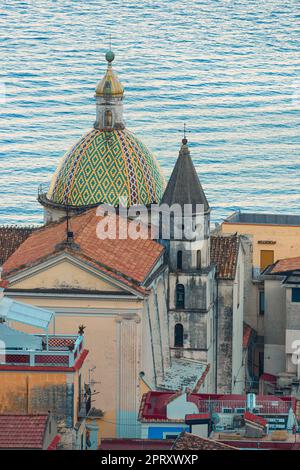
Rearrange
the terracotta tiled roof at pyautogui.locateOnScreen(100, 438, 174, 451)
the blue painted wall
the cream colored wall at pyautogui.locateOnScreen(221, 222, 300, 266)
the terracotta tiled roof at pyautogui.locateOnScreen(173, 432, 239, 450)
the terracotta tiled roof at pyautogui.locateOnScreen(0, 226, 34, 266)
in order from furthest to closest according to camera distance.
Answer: the cream colored wall at pyautogui.locateOnScreen(221, 222, 300, 266), the terracotta tiled roof at pyautogui.locateOnScreen(0, 226, 34, 266), the blue painted wall, the terracotta tiled roof at pyautogui.locateOnScreen(100, 438, 174, 451), the terracotta tiled roof at pyautogui.locateOnScreen(173, 432, 239, 450)

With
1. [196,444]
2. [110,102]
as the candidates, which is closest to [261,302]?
[110,102]

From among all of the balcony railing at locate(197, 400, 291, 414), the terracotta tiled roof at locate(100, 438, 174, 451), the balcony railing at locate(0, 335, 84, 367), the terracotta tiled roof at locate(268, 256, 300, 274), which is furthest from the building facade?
the balcony railing at locate(0, 335, 84, 367)

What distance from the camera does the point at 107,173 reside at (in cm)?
7169

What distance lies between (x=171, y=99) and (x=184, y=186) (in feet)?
195

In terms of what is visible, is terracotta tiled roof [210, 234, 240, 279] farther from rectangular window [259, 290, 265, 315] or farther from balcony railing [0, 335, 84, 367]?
balcony railing [0, 335, 84, 367]

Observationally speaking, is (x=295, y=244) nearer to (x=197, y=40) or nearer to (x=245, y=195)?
(x=245, y=195)

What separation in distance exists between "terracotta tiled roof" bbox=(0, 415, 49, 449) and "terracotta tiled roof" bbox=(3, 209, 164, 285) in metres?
11.3

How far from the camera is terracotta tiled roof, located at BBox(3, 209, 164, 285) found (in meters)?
64.7

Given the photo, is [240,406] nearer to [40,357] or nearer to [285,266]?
[40,357]

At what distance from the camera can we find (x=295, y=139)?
123 m
